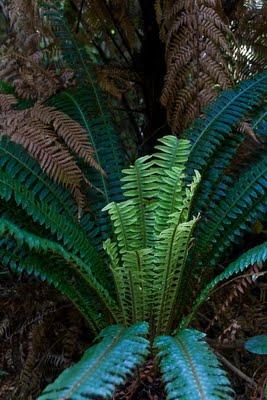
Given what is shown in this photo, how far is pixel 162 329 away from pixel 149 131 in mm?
1210

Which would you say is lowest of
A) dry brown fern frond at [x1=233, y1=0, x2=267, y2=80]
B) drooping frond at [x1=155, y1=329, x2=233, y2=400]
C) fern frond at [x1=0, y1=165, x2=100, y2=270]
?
drooping frond at [x1=155, y1=329, x2=233, y2=400]

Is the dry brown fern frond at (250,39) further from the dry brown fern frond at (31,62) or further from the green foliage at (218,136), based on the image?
the dry brown fern frond at (31,62)

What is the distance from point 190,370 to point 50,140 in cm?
81

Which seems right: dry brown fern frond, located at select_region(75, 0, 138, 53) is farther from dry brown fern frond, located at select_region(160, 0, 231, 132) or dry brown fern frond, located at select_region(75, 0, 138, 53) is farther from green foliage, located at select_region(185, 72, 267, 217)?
green foliage, located at select_region(185, 72, 267, 217)

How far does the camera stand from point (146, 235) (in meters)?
1.43

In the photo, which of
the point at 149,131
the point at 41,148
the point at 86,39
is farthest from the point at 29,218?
the point at 86,39

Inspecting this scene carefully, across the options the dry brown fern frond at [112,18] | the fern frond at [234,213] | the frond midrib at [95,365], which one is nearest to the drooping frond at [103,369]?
the frond midrib at [95,365]

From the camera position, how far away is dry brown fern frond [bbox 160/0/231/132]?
1.71m

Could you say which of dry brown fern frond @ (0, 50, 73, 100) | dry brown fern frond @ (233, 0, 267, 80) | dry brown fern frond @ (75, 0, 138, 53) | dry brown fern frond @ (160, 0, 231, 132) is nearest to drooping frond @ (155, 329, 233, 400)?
dry brown fern frond @ (160, 0, 231, 132)

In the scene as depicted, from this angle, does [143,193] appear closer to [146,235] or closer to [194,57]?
[146,235]

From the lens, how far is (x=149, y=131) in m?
2.38

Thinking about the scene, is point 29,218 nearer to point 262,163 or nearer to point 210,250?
point 210,250

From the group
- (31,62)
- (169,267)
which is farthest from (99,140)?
(169,267)

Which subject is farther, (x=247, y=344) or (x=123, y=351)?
(x=247, y=344)
